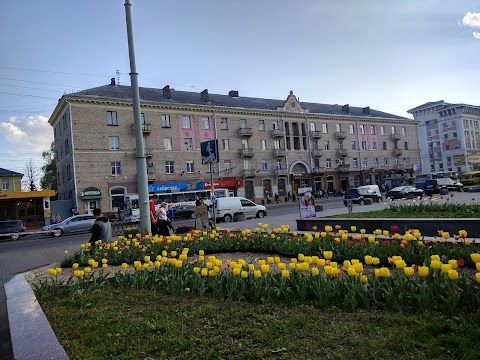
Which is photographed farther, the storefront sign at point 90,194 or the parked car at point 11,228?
the storefront sign at point 90,194

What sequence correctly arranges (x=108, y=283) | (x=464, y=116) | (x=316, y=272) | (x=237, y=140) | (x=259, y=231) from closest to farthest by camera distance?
(x=316, y=272)
(x=108, y=283)
(x=259, y=231)
(x=237, y=140)
(x=464, y=116)

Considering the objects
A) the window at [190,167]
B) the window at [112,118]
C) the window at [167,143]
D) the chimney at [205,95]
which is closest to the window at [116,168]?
the window at [112,118]

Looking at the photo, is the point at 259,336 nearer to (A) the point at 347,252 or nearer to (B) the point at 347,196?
(A) the point at 347,252

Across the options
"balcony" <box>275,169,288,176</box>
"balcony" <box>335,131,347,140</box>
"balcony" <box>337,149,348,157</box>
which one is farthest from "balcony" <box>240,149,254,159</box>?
"balcony" <box>335,131,347,140</box>

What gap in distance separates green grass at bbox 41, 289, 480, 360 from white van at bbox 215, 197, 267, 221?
23.2 meters

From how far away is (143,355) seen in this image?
320cm

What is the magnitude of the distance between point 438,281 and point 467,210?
9923mm

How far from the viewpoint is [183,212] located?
3631 centimetres

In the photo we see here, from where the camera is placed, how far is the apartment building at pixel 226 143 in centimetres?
4194

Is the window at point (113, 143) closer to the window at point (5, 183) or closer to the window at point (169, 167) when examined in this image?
the window at point (169, 167)

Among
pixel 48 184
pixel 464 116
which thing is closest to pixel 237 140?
pixel 48 184

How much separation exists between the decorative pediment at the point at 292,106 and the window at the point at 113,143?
26045 mm

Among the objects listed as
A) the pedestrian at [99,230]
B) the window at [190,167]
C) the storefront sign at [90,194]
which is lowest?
the pedestrian at [99,230]

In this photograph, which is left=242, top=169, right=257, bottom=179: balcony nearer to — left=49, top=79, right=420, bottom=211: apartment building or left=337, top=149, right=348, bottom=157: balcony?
left=49, top=79, right=420, bottom=211: apartment building
